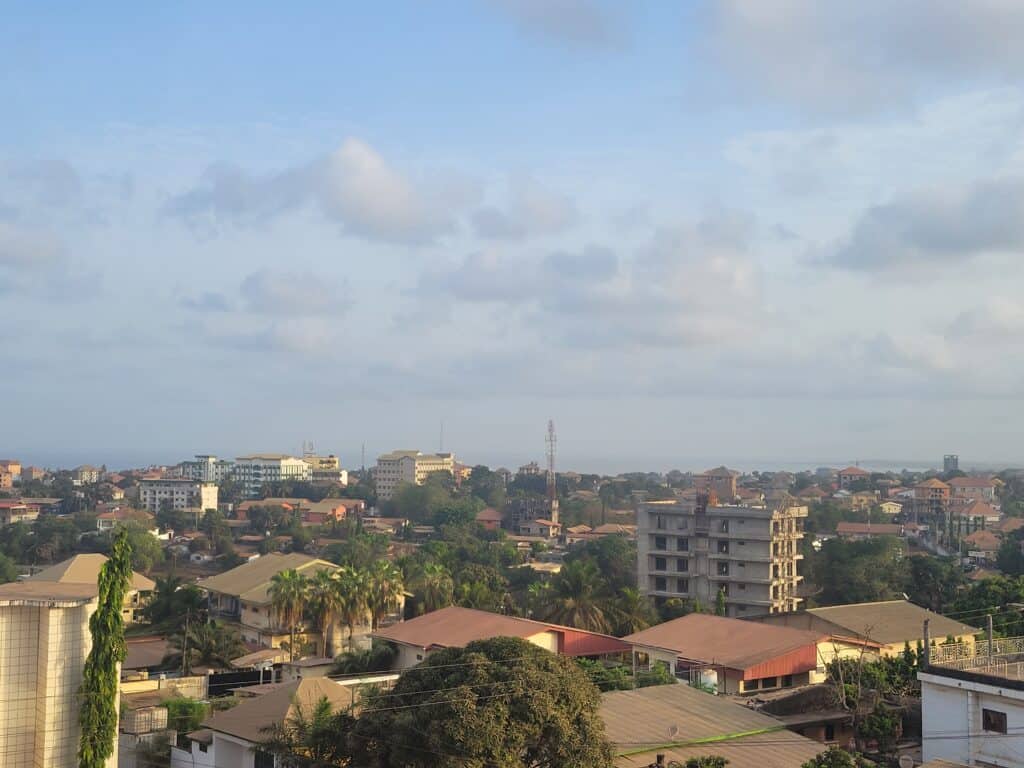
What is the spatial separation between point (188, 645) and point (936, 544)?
9873 cm

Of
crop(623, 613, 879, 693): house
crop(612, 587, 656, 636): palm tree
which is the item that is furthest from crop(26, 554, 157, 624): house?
crop(623, 613, 879, 693): house

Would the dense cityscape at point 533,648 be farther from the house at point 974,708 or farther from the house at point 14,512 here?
the house at point 14,512

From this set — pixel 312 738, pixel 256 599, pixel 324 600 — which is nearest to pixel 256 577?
pixel 256 599

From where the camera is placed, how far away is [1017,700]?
80.8 feet

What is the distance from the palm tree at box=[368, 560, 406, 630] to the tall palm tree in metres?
0.28

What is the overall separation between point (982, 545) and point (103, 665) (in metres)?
108

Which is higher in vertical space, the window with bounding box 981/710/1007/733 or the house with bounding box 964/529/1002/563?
the window with bounding box 981/710/1007/733

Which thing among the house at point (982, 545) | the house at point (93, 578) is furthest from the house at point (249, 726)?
the house at point (982, 545)

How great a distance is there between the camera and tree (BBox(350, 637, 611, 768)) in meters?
21.9

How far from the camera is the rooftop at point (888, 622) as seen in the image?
142ft

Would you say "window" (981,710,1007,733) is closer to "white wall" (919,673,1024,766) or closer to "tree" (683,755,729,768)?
"white wall" (919,673,1024,766)

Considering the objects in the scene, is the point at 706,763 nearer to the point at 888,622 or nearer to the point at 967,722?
the point at 967,722

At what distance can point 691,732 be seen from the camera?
91.4 ft

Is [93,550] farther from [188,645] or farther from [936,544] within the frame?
[936,544]
